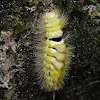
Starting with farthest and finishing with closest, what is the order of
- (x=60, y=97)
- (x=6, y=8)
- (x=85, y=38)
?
(x=60, y=97)
(x=85, y=38)
(x=6, y=8)

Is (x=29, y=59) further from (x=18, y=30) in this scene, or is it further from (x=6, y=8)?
(x=6, y=8)

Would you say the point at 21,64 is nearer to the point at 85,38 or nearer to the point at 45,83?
the point at 45,83

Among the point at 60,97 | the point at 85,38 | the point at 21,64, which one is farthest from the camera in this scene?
the point at 60,97

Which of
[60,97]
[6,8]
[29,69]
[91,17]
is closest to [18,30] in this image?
[6,8]

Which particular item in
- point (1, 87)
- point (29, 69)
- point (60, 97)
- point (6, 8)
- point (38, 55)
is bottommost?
point (60, 97)

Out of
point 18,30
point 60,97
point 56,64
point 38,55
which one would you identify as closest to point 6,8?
point 18,30

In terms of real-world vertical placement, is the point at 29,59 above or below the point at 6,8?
below

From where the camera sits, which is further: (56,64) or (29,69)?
(29,69)
